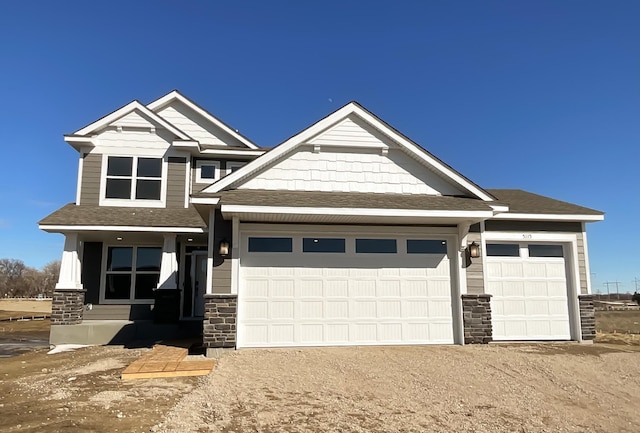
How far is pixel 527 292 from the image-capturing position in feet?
34.8

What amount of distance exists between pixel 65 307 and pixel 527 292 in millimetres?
11682

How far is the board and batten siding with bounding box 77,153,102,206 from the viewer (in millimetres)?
13258

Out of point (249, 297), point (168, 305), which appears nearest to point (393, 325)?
point (249, 297)

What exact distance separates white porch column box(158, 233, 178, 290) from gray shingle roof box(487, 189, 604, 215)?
882cm

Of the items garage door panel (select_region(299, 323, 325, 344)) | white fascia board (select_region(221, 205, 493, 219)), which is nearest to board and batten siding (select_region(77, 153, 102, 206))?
white fascia board (select_region(221, 205, 493, 219))

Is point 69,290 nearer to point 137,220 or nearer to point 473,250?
point 137,220

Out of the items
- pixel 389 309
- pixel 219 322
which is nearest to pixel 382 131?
pixel 389 309

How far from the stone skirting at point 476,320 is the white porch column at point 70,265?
32.6 ft

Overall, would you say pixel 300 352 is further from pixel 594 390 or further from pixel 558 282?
pixel 558 282

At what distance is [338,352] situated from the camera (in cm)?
868

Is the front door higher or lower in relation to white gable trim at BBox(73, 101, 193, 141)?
lower

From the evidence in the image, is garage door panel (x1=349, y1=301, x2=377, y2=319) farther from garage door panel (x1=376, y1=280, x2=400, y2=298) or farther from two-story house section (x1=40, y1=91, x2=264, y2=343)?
two-story house section (x1=40, y1=91, x2=264, y2=343)

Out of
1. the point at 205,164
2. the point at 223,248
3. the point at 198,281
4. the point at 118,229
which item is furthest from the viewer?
the point at 205,164

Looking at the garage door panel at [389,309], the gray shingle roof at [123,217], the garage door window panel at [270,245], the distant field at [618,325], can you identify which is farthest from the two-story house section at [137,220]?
the distant field at [618,325]
